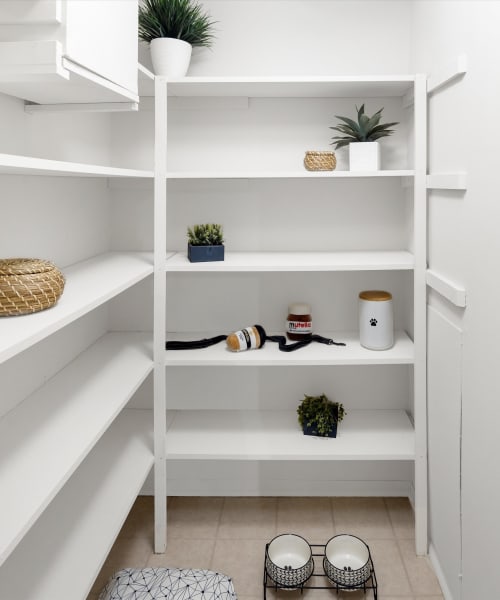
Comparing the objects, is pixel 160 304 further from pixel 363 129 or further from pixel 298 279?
pixel 363 129

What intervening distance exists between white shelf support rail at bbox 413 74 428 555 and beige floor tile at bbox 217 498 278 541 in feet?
1.88

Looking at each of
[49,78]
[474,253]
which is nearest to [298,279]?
[474,253]

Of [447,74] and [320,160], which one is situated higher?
[447,74]

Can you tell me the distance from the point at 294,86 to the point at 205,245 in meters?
0.66

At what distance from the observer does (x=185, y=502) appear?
2.46 metres

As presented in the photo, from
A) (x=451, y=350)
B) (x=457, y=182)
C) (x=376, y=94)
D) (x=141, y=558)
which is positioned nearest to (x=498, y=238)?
(x=457, y=182)

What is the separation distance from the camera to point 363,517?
2.33 m

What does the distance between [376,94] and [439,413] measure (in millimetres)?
1215

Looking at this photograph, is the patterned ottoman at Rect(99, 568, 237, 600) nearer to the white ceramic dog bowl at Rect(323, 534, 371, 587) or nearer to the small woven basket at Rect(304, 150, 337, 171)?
the white ceramic dog bowl at Rect(323, 534, 371, 587)

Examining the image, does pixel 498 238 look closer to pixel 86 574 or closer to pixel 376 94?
pixel 376 94

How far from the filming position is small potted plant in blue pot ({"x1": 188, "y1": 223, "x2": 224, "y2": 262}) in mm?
2061

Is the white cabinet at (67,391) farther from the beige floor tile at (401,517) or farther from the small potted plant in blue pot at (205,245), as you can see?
the beige floor tile at (401,517)

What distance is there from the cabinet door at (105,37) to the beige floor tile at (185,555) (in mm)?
1609

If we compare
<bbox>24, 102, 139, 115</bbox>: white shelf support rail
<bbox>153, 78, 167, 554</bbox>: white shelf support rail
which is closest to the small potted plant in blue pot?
<bbox>153, 78, 167, 554</bbox>: white shelf support rail
